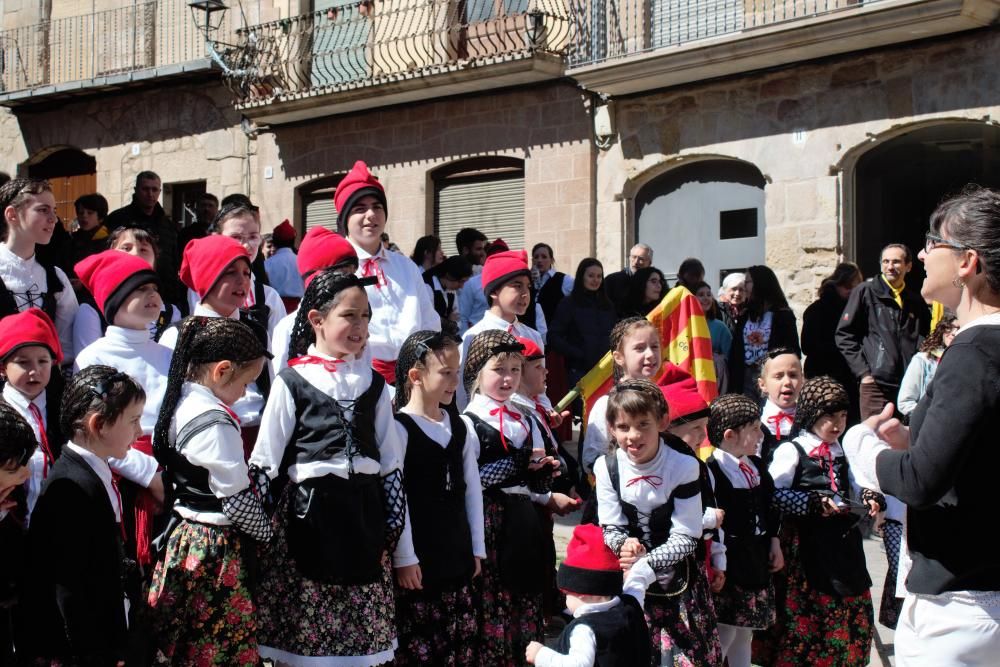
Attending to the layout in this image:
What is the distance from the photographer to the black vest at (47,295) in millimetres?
5271

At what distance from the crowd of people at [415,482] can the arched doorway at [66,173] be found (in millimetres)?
14063

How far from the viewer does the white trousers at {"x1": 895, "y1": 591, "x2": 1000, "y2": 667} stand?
303 centimetres

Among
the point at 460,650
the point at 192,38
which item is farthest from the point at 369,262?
the point at 192,38

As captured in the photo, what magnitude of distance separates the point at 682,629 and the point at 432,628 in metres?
0.94

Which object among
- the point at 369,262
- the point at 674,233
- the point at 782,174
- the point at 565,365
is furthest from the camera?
the point at 674,233

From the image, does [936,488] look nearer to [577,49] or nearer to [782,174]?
[782,174]

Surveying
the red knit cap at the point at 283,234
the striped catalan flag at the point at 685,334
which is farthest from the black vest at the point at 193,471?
the red knit cap at the point at 283,234

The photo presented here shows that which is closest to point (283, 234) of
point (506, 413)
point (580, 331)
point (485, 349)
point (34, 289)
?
point (580, 331)

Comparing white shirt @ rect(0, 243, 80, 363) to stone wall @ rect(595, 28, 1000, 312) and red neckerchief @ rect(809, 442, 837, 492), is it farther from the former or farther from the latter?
stone wall @ rect(595, 28, 1000, 312)

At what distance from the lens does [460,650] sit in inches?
184

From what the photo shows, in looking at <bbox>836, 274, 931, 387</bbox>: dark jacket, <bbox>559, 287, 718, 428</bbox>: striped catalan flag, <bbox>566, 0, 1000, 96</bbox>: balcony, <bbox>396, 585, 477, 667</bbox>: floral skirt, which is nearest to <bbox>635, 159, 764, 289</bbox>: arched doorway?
<bbox>566, 0, 1000, 96</bbox>: balcony

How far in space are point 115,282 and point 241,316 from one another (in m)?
0.56

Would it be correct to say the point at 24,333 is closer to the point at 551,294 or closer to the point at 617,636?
the point at 617,636

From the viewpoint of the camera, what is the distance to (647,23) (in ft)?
45.2
